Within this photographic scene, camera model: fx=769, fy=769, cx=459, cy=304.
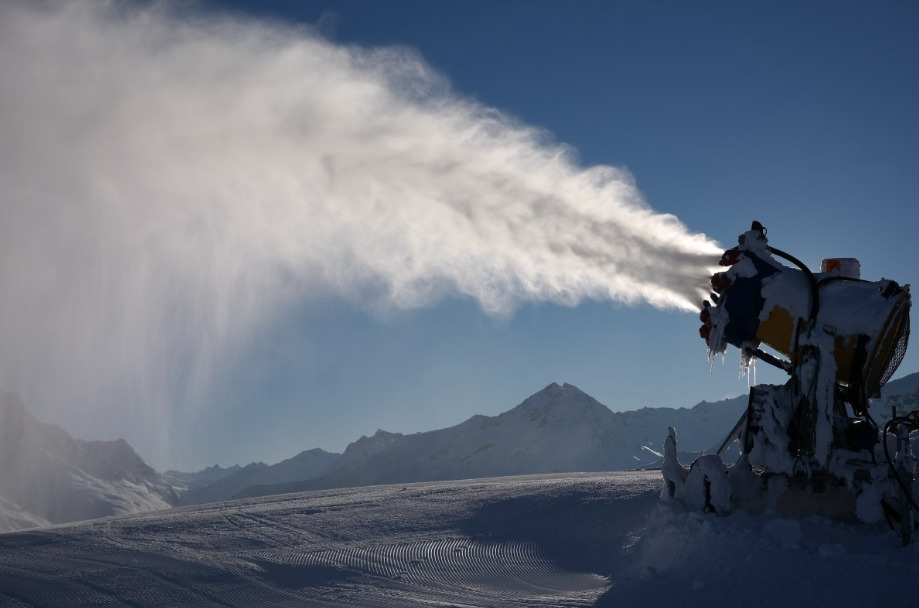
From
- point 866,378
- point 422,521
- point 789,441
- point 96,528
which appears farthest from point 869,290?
point 96,528

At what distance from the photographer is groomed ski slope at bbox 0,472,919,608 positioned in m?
13.2

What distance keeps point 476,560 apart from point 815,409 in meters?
7.83

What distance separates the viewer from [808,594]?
1239cm

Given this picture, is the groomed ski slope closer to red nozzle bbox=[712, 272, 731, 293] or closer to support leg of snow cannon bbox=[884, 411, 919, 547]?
support leg of snow cannon bbox=[884, 411, 919, 547]

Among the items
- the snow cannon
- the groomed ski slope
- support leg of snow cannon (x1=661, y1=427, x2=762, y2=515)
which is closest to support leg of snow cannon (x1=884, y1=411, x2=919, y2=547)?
the groomed ski slope

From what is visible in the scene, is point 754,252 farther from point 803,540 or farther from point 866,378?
point 803,540

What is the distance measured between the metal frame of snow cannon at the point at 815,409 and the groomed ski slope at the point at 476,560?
1.97 feet

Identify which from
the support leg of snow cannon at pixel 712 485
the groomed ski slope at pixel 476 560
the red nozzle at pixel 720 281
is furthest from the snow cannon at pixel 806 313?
the groomed ski slope at pixel 476 560

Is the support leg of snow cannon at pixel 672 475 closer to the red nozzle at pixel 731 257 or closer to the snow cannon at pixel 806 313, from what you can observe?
the snow cannon at pixel 806 313

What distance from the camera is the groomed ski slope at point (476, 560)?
43.4 feet

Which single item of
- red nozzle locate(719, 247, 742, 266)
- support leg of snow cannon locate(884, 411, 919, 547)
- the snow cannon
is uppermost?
red nozzle locate(719, 247, 742, 266)

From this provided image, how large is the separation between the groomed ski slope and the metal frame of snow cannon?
60 cm

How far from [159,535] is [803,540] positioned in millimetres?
15617

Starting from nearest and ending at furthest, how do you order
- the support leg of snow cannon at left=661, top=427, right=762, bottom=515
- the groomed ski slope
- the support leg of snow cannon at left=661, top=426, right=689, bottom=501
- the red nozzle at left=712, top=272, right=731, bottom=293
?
the groomed ski slope
the support leg of snow cannon at left=661, top=427, right=762, bottom=515
the support leg of snow cannon at left=661, top=426, right=689, bottom=501
the red nozzle at left=712, top=272, right=731, bottom=293
